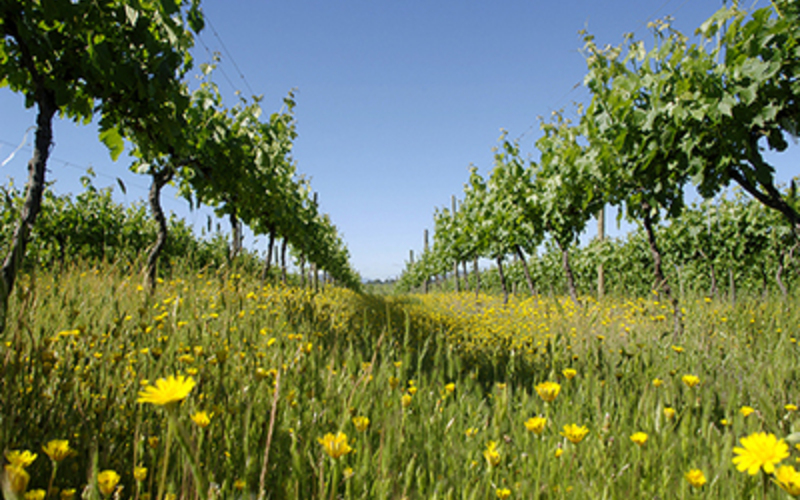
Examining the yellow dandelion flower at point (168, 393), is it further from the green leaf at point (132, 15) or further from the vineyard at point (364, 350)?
the green leaf at point (132, 15)

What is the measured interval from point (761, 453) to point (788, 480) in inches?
2.0

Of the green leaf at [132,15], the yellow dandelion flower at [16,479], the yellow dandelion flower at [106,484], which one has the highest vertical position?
the green leaf at [132,15]

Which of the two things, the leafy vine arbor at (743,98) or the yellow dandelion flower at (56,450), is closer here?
the yellow dandelion flower at (56,450)

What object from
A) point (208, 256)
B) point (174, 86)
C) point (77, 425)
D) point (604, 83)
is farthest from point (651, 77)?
point (208, 256)

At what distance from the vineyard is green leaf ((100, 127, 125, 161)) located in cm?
2

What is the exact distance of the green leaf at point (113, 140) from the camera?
3477 mm

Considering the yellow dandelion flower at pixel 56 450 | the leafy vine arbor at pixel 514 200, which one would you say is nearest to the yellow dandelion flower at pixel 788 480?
the yellow dandelion flower at pixel 56 450

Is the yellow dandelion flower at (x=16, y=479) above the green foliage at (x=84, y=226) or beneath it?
beneath

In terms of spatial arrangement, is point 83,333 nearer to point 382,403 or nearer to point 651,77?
point 382,403

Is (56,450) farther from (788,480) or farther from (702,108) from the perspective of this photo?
(702,108)

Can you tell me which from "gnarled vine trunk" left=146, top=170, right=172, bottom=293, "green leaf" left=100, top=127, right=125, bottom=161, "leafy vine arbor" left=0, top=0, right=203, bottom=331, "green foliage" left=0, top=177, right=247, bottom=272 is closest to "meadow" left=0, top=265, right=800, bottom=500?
"leafy vine arbor" left=0, top=0, right=203, bottom=331

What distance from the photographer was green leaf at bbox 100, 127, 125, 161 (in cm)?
348

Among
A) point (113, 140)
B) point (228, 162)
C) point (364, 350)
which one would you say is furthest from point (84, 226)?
point (364, 350)

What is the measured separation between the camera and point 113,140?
3523mm
